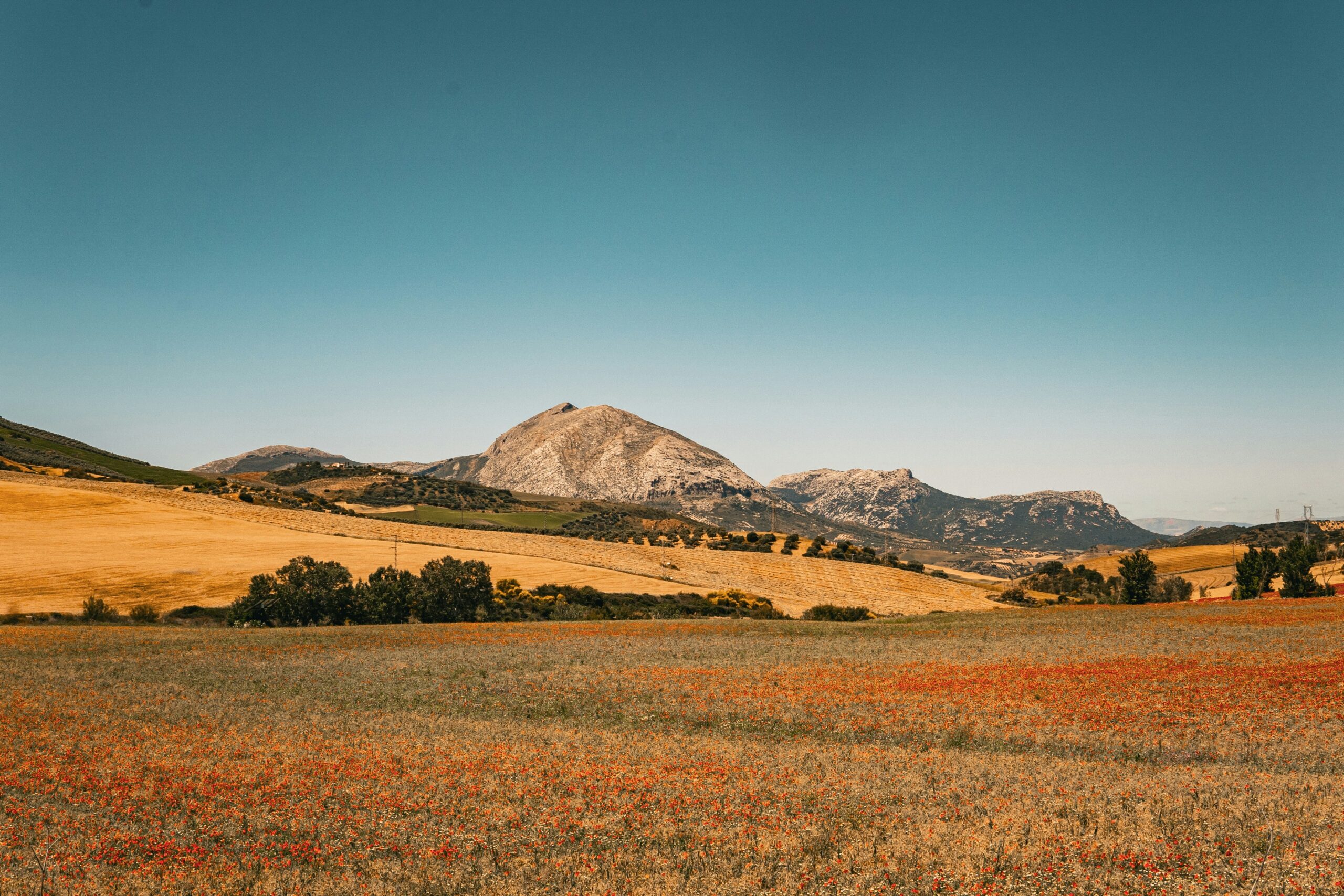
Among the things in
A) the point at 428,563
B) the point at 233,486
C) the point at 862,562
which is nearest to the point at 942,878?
the point at 428,563

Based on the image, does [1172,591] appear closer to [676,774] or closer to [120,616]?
[676,774]

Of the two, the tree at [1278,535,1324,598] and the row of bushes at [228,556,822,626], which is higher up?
the tree at [1278,535,1324,598]

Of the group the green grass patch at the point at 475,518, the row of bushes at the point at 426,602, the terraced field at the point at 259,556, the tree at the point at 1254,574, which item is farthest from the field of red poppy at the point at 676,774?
the green grass patch at the point at 475,518

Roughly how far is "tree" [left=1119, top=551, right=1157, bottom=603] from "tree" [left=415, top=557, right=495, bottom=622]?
7007 cm

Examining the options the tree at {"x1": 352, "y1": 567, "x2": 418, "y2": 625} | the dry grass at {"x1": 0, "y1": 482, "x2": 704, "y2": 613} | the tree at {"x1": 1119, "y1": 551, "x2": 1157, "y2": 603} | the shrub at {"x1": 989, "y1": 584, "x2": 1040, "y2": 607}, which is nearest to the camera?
the dry grass at {"x1": 0, "y1": 482, "x2": 704, "y2": 613}

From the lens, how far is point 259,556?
2923 inches

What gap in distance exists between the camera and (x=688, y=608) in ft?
234

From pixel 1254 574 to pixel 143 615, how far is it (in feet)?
371

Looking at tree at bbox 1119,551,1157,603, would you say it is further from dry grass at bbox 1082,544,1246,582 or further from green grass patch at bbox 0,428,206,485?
green grass patch at bbox 0,428,206,485

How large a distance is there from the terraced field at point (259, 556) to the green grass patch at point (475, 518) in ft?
112

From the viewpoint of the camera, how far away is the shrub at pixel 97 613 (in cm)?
5288

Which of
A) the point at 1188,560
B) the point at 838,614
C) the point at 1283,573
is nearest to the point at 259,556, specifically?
the point at 838,614

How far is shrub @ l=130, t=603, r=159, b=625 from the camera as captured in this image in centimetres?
5384

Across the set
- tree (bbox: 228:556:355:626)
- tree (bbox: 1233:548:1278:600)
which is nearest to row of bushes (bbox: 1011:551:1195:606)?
tree (bbox: 1233:548:1278:600)
